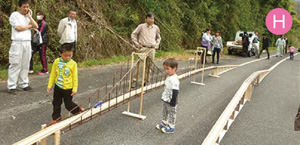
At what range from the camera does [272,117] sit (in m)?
5.72

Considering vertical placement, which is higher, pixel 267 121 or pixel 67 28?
pixel 67 28

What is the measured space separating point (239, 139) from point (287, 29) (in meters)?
53.5

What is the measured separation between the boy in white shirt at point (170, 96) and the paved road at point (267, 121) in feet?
2.99

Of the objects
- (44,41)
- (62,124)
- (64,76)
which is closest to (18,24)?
(44,41)

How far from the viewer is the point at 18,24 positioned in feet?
17.9

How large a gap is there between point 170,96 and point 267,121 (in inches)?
98.3

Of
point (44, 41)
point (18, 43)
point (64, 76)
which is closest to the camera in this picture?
point (64, 76)

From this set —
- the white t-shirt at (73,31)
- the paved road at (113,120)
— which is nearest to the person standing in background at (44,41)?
the paved road at (113,120)

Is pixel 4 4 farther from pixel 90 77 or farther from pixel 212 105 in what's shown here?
pixel 212 105

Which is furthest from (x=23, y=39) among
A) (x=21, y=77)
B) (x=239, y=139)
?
(x=239, y=139)

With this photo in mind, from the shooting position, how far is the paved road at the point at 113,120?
3.96m

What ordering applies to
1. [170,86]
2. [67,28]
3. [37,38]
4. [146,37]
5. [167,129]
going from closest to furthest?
[170,86] → [167,129] → [146,37] → [67,28] → [37,38]

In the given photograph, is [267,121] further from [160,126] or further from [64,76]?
A: [64,76]

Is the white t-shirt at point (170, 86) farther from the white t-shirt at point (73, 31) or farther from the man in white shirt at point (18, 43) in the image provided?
the white t-shirt at point (73, 31)
